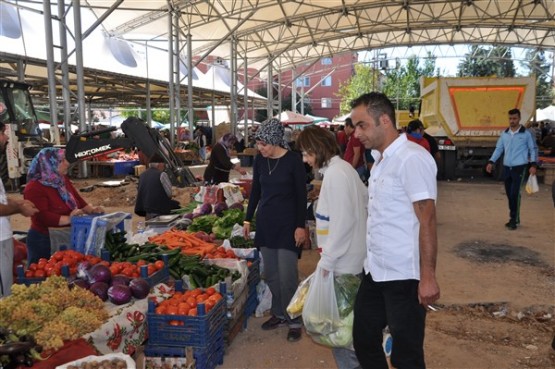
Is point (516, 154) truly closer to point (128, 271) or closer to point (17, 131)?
point (128, 271)

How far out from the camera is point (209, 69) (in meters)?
30.1

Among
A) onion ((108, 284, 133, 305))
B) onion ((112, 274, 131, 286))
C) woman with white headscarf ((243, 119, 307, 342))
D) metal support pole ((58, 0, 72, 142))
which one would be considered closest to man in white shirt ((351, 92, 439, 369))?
woman with white headscarf ((243, 119, 307, 342))

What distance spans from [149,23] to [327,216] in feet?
63.6

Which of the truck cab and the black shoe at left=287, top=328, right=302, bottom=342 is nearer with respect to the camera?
the black shoe at left=287, top=328, right=302, bottom=342

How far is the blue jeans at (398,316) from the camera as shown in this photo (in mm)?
2551

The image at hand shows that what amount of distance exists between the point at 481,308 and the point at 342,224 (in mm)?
2541

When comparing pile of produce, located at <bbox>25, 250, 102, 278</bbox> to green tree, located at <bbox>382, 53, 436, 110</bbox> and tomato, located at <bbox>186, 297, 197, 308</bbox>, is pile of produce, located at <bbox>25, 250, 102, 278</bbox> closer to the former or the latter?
tomato, located at <bbox>186, 297, 197, 308</bbox>

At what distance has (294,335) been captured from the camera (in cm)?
429

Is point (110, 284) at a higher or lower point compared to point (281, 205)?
lower

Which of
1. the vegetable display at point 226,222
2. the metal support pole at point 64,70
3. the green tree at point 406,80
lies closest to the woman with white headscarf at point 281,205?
the vegetable display at point 226,222

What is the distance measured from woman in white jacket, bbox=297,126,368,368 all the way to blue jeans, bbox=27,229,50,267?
9.64 feet

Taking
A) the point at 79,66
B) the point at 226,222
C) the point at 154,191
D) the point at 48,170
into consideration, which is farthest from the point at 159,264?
the point at 79,66

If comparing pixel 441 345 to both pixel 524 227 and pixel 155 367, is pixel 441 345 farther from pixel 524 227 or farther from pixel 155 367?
pixel 524 227

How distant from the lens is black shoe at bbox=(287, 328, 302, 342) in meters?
4.28
